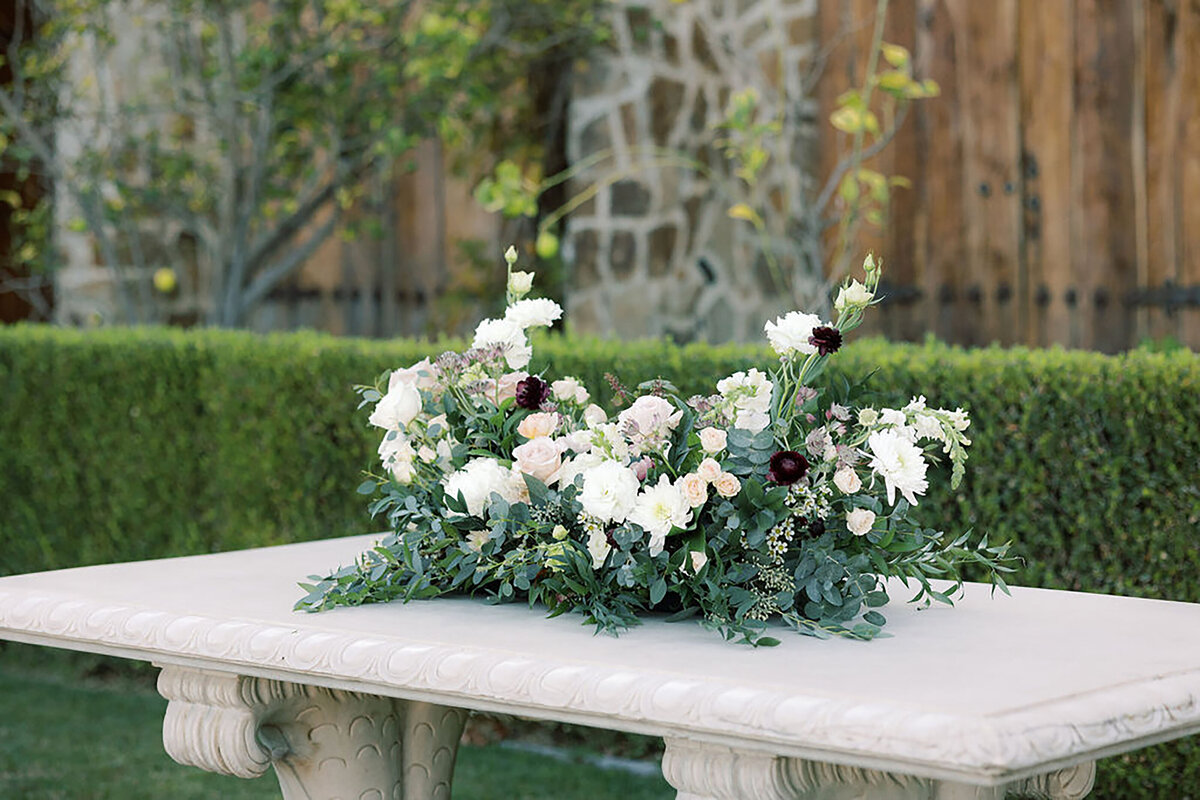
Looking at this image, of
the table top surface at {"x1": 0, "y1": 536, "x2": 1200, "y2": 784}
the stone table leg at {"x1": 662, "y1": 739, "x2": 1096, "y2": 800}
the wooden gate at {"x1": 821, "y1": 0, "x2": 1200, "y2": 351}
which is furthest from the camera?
the wooden gate at {"x1": 821, "y1": 0, "x2": 1200, "y2": 351}

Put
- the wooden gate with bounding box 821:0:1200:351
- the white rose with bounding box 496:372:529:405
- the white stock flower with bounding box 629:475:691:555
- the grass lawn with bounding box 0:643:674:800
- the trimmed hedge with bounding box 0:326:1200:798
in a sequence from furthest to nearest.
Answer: the wooden gate with bounding box 821:0:1200:351 → the grass lawn with bounding box 0:643:674:800 → the trimmed hedge with bounding box 0:326:1200:798 → the white rose with bounding box 496:372:529:405 → the white stock flower with bounding box 629:475:691:555

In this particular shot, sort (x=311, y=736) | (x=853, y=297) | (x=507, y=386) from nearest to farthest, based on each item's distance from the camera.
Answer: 1. (x=853, y=297)
2. (x=507, y=386)
3. (x=311, y=736)

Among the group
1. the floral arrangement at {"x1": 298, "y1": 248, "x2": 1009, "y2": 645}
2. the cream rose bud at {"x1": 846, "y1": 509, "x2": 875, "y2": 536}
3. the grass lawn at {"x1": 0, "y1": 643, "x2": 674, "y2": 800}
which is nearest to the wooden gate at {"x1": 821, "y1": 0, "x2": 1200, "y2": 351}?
the grass lawn at {"x1": 0, "y1": 643, "x2": 674, "y2": 800}

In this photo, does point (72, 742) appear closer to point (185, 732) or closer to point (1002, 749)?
point (185, 732)

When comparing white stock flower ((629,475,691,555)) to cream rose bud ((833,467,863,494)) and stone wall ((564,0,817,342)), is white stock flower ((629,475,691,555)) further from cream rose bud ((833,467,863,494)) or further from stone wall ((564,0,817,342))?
stone wall ((564,0,817,342))

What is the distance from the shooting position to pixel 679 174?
6594 millimetres

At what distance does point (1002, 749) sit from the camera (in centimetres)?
167

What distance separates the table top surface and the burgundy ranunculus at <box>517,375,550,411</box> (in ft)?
1.08

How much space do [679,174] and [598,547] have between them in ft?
14.6

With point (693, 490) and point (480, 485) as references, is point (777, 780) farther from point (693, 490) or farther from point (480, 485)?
point (480, 485)

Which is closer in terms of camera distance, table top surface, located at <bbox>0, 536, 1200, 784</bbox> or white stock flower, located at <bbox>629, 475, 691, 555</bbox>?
table top surface, located at <bbox>0, 536, 1200, 784</bbox>

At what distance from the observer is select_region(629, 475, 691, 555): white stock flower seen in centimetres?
221

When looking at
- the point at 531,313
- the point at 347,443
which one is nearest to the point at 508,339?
the point at 531,313

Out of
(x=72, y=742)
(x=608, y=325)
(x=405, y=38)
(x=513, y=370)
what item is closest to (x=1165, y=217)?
(x=608, y=325)
